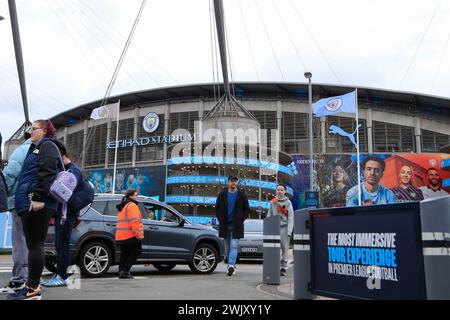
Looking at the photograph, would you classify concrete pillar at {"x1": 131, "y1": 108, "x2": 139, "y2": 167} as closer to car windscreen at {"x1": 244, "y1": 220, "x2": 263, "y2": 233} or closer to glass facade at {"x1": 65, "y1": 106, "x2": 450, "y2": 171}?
glass facade at {"x1": 65, "y1": 106, "x2": 450, "y2": 171}

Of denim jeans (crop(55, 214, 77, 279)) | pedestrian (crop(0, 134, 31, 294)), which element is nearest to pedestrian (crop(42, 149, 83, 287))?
denim jeans (crop(55, 214, 77, 279))

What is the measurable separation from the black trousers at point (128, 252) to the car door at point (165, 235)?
119 cm

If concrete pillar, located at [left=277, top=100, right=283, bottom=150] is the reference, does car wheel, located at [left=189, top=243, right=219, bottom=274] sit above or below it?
below

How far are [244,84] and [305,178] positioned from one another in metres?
17.5

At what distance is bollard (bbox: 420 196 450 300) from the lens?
3.34 meters

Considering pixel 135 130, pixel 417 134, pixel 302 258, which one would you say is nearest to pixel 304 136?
pixel 417 134

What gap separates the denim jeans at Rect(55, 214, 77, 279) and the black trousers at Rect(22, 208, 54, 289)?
1.91 metres

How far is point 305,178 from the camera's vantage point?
6359cm

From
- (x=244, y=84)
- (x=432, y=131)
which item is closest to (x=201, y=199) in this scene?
(x=244, y=84)

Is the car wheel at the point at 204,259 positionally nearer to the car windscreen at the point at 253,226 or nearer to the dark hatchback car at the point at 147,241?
the dark hatchback car at the point at 147,241

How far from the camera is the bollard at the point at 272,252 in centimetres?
741

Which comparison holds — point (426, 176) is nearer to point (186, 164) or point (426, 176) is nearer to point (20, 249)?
point (186, 164)

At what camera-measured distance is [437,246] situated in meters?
3.40

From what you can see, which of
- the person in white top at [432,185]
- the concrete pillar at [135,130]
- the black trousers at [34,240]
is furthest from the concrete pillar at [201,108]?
the black trousers at [34,240]
